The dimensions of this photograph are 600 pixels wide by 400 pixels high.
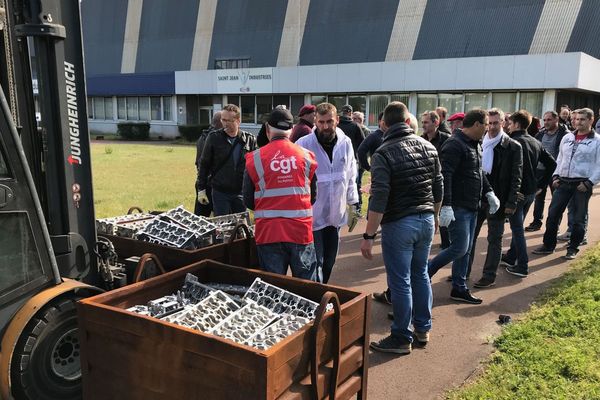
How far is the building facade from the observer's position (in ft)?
82.7

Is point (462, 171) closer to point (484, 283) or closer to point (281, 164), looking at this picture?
point (484, 283)

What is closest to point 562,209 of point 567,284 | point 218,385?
point 567,284

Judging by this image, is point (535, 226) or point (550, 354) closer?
point (550, 354)

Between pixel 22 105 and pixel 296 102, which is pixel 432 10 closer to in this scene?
pixel 296 102

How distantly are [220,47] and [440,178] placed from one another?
35.9 meters

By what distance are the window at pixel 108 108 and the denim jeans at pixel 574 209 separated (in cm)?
3850

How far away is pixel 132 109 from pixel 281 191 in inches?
1513

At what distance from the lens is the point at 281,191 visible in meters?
4.04

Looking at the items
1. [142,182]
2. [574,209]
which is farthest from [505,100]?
[574,209]

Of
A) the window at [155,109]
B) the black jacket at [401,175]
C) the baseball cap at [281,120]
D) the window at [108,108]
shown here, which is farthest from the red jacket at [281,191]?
the window at [108,108]

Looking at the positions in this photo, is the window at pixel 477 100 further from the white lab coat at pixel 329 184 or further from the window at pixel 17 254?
the window at pixel 17 254

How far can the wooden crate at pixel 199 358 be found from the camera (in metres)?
2.38

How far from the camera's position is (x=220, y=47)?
125ft

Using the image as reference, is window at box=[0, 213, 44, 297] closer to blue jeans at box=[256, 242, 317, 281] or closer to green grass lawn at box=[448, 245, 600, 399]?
blue jeans at box=[256, 242, 317, 281]
